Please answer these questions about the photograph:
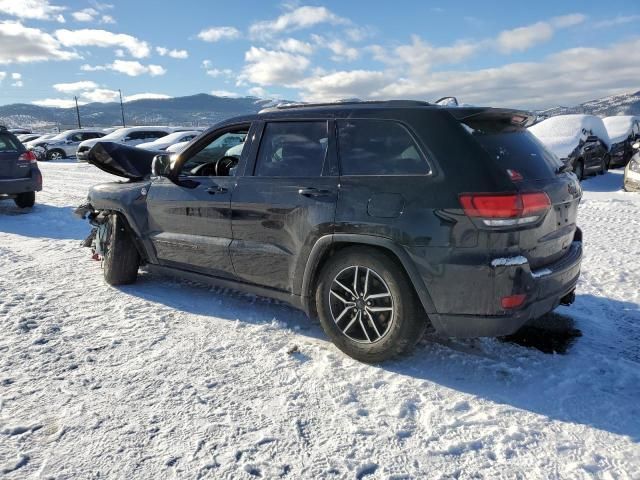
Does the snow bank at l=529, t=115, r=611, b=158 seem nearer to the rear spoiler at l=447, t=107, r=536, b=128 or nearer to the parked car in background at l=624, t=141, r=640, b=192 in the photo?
the parked car in background at l=624, t=141, r=640, b=192

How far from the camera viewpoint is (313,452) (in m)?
2.37

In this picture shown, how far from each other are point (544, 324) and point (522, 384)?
1112 mm

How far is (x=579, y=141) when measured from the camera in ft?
39.3

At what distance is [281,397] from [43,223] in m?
6.97

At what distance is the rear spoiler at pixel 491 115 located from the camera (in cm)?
A: 301

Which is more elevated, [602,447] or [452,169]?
[452,169]

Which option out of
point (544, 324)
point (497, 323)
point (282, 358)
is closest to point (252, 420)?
point (282, 358)

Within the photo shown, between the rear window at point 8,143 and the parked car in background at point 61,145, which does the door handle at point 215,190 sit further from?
the parked car in background at point 61,145

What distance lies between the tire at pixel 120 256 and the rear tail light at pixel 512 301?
3.59 m

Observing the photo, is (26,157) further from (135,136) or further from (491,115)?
(135,136)

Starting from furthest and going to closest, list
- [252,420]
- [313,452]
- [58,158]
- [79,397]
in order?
1. [58,158]
2. [79,397]
3. [252,420]
4. [313,452]

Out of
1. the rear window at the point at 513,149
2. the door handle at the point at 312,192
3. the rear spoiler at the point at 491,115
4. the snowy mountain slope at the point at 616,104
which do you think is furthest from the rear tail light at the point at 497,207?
the snowy mountain slope at the point at 616,104

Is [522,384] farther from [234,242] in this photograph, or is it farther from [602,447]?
[234,242]

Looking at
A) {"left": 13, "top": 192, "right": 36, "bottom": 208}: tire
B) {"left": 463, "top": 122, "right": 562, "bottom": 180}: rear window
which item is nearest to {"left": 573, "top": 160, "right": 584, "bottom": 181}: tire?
{"left": 463, "top": 122, "right": 562, "bottom": 180}: rear window
